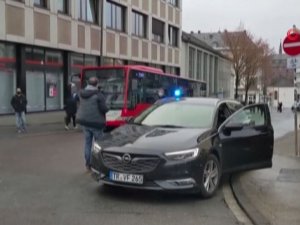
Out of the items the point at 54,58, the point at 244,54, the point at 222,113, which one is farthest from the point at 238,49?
the point at 222,113

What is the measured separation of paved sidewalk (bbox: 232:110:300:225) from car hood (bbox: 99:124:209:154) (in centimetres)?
114

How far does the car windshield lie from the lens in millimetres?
8352

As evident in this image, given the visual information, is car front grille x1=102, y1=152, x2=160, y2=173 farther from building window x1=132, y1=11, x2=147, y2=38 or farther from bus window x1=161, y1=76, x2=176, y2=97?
building window x1=132, y1=11, x2=147, y2=38

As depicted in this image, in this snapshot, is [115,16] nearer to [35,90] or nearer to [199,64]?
[35,90]

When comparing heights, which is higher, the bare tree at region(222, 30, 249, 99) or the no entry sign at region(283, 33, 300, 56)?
the bare tree at region(222, 30, 249, 99)

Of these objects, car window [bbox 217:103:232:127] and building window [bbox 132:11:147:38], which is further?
building window [bbox 132:11:147:38]

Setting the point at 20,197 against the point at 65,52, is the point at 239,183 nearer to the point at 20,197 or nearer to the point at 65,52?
the point at 20,197

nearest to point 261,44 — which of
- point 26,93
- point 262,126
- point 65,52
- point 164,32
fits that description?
point 164,32

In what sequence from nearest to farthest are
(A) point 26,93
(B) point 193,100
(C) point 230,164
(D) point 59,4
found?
(C) point 230,164 → (B) point 193,100 → (A) point 26,93 → (D) point 59,4

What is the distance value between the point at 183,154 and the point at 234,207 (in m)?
1.01

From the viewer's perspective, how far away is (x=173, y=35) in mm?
47562

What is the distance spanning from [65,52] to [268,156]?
809 inches

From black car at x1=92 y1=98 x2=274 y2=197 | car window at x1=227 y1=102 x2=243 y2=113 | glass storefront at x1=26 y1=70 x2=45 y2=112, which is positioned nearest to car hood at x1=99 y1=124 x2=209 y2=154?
black car at x1=92 y1=98 x2=274 y2=197

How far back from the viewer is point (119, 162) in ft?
23.7
